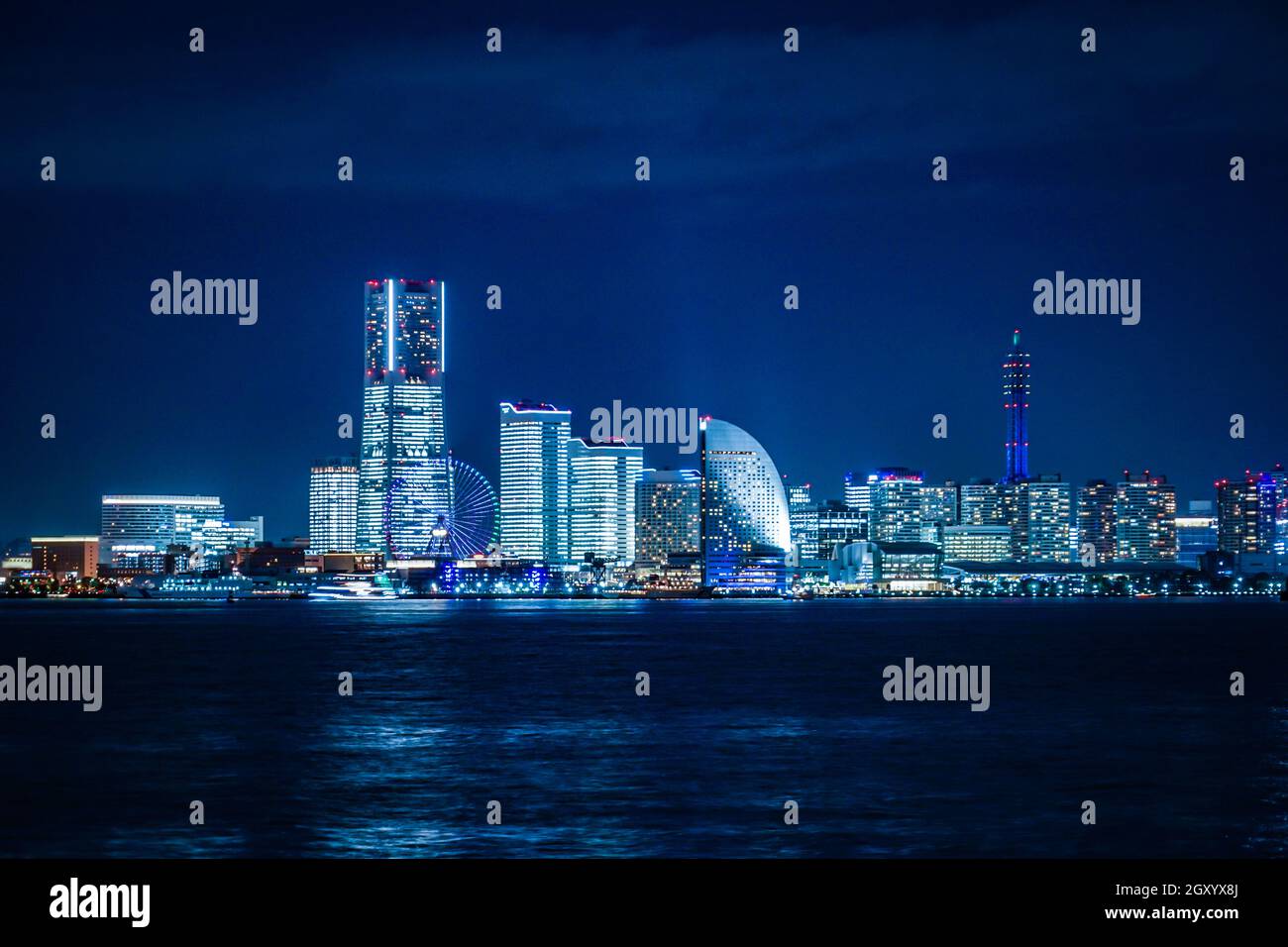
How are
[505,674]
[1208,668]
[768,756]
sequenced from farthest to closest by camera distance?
1. [1208,668]
2. [505,674]
3. [768,756]

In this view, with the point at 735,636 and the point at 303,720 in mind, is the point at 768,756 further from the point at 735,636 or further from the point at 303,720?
the point at 735,636

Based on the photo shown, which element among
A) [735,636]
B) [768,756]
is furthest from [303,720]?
[735,636]

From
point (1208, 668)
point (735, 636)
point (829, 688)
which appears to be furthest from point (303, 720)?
point (735, 636)
